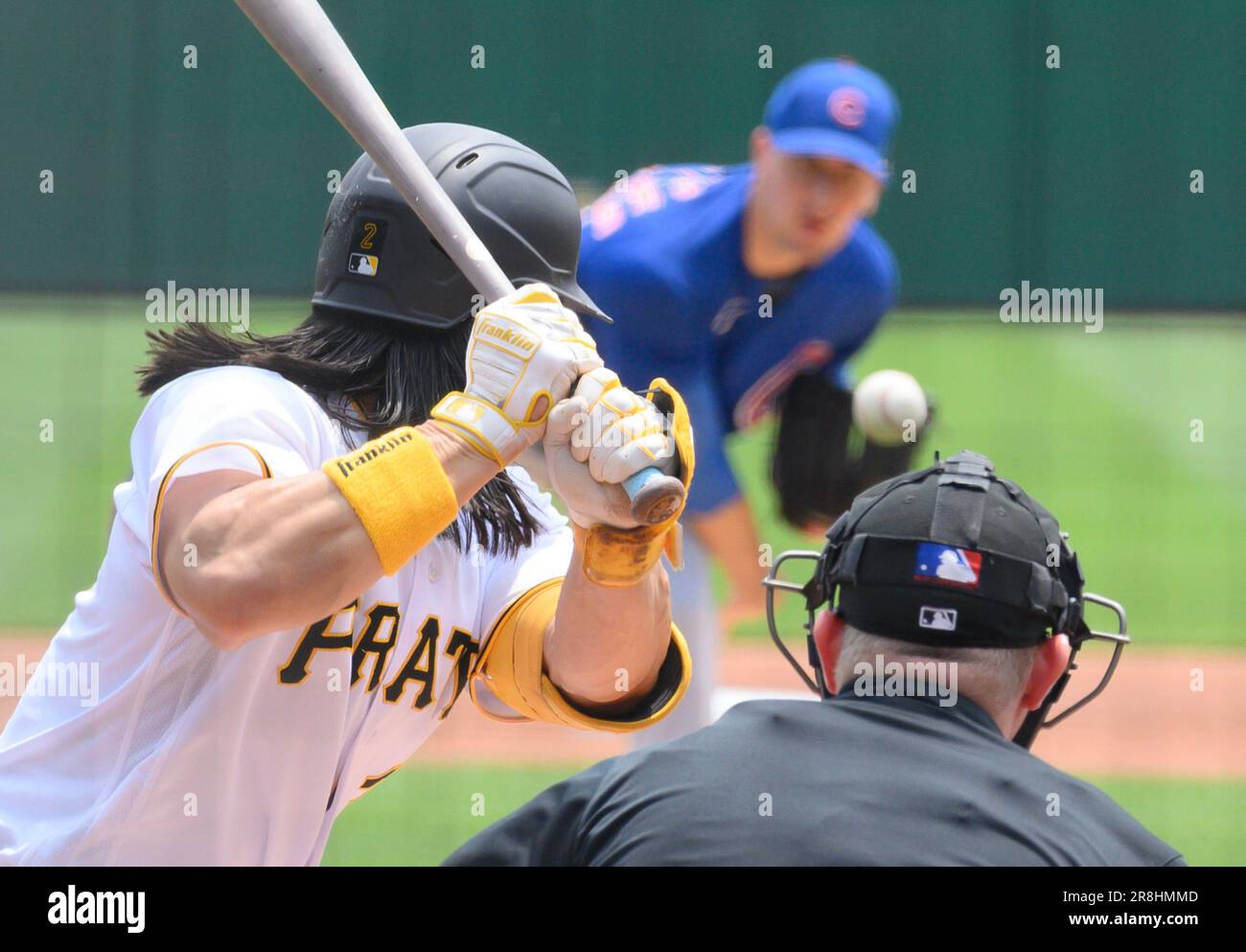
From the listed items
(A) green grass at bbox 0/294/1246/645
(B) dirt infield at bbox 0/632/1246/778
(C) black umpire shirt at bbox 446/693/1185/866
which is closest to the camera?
(C) black umpire shirt at bbox 446/693/1185/866

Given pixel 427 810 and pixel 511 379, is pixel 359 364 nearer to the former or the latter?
pixel 511 379

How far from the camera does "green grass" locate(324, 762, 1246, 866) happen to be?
3.94 metres

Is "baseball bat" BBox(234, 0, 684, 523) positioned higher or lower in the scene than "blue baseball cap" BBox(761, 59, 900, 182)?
lower

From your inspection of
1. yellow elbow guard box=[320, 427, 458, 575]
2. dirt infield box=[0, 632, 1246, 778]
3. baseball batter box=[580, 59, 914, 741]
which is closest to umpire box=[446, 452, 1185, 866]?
yellow elbow guard box=[320, 427, 458, 575]

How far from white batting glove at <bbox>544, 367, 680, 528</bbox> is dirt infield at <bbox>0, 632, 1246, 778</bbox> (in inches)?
109

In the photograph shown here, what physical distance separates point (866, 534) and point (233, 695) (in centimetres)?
69

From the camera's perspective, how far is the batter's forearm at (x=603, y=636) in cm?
180

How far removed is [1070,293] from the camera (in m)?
7.28

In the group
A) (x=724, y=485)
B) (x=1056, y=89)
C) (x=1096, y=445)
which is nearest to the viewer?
(x=724, y=485)

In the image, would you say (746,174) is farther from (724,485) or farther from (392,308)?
(392,308)

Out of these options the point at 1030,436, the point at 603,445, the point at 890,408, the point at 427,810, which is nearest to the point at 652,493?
the point at 603,445

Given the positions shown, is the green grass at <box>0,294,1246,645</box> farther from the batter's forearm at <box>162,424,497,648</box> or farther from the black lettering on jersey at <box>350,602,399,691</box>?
the batter's forearm at <box>162,424,497,648</box>

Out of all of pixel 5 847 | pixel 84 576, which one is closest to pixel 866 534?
pixel 5 847

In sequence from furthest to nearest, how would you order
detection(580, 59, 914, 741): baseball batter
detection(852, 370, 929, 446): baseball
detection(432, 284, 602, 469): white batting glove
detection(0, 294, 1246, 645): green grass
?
detection(0, 294, 1246, 645): green grass, detection(852, 370, 929, 446): baseball, detection(580, 59, 914, 741): baseball batter, detection(432, 284, 602, 469): white batting glove
